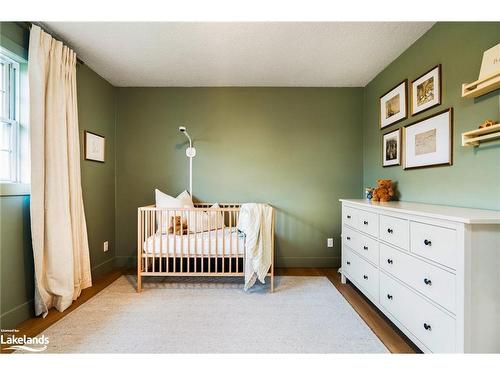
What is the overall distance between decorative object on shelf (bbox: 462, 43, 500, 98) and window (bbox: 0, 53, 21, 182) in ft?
10.3

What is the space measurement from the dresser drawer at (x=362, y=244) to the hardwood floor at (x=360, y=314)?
42 centimetres

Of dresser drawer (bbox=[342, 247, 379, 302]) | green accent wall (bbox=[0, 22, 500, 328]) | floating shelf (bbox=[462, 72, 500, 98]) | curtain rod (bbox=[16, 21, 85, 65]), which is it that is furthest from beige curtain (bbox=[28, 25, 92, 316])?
floating shelf (bbox=[462, 72, 500, 98])

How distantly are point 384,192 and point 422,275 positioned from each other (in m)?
1.12

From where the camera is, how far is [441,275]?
127 centimetres

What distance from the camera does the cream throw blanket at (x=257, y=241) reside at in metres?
2.31

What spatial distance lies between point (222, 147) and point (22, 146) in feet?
6.19

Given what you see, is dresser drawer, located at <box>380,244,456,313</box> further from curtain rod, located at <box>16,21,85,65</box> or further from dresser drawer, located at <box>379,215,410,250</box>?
curtain rod, located at <box>16,21,85,65</box>

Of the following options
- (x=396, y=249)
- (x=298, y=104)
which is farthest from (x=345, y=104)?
(x=396, y=249)

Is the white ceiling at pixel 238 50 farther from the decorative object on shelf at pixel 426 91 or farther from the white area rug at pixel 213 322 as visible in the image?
the white area rug at pixel 213 322

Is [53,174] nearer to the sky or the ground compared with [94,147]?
nearer to the ground

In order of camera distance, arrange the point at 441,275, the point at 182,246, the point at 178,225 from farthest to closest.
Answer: the point at 178,225, the point at 182,246, the point at 441,275

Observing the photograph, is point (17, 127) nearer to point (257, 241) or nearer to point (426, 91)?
point (257, 241)

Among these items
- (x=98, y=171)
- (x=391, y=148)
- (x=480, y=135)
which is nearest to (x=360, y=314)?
(x=480, y=135)
